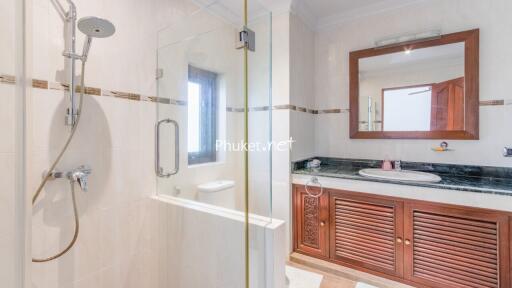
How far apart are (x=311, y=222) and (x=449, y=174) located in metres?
1.27

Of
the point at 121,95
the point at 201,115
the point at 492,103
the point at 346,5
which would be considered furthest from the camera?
the point at 346,5

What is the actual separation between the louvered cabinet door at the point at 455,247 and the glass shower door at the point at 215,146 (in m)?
1.23

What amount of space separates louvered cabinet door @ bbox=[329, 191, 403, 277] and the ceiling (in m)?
1.81

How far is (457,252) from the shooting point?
1.66 m

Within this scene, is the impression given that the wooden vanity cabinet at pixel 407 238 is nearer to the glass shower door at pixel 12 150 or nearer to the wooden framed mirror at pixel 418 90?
the wooden framed mirror at pixel 418 90

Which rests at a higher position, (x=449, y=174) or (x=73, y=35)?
(x=73, y=35)

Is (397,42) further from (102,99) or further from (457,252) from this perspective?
(102,99)

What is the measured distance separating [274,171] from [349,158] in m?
0.86

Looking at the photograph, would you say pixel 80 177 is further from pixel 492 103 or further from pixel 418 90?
pixel 492 103

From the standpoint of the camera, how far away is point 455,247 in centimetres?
166

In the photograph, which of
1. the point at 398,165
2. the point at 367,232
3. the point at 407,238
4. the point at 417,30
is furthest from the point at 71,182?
the point at 417,30

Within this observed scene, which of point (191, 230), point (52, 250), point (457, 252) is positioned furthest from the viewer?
point (457, 252)

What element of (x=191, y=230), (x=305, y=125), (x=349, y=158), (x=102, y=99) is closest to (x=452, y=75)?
(x=349, y=158)

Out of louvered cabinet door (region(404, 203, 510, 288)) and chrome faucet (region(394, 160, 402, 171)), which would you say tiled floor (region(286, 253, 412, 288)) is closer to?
louvered cabinet door (region(404, 203, 510, 288))
